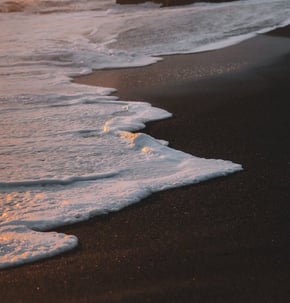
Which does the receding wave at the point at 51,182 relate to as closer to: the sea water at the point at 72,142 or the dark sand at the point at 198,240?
the sea water at the point at 72,142

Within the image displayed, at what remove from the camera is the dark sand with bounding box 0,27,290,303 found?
2588mm

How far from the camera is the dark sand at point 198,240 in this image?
2.59 metres

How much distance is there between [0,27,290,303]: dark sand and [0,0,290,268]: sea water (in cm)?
17

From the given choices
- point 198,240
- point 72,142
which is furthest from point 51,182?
point 198,240

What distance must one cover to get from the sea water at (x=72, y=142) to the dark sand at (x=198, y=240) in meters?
0.17

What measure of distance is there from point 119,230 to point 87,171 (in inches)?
42.7

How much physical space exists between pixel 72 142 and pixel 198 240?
223 cm

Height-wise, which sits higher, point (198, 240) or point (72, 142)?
point (72, 142)

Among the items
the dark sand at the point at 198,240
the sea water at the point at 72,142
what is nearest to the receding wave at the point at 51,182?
the sea water at the point at 72,142

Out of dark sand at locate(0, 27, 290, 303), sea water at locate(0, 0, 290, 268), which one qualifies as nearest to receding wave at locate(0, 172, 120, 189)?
sea water at locate(0, 0, 290, 268)

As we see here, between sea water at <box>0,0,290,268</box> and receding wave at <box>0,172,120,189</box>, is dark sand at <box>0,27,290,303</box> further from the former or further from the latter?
receding wave at <box>0,172,120,189</box>

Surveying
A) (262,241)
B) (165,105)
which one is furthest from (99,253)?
(165,105)

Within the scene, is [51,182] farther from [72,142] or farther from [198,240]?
[198,240]

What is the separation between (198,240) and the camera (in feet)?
10.0
